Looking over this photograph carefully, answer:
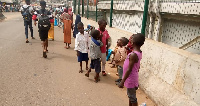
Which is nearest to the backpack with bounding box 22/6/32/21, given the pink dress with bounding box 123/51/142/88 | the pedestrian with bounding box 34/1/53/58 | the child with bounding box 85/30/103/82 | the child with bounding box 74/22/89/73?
the pedestrian with bounding box 34/1/53/58

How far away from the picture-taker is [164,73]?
10.7ft

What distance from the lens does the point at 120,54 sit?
4094 millimetres

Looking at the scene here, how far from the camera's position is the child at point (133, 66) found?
251 cm

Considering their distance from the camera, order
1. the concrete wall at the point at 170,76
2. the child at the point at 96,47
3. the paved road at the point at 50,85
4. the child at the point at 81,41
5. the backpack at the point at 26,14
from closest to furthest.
Answer: the concrete wall at the point at 170,76 → the paved road at the point at 50,85 → the child at the point at 96,47 → the child at the point at 81,41 → the backpack at the point at 26,14

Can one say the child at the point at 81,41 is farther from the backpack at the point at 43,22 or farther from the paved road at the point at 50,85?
the backpack at the point at 43,22

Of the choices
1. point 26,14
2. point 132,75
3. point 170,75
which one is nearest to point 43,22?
point 26,14

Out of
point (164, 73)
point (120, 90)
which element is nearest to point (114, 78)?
point (120, 90)

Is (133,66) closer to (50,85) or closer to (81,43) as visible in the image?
(50,85)

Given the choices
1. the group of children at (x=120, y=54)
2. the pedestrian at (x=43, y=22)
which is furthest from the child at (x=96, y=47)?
the pedestrian at (x=43, y=22)

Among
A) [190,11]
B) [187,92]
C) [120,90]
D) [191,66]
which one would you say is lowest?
[120,90]

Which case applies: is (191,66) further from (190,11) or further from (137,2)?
(137,2)

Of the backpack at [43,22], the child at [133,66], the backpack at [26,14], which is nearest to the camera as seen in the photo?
the child at [133,66]

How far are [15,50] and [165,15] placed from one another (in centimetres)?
585

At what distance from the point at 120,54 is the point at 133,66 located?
4.86ft
